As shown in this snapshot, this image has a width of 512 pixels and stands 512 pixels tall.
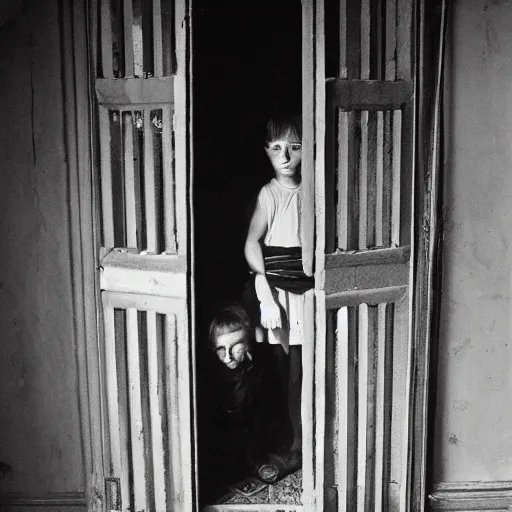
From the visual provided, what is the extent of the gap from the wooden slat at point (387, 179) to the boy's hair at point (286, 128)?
1.19 feet

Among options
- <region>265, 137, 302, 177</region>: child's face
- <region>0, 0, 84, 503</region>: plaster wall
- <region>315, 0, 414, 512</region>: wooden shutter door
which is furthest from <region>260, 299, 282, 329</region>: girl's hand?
<region>0, 0, 84, 503</region>: plaster wall

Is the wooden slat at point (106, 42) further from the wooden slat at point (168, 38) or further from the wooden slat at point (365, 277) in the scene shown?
the wooden slat at point (365, 277)

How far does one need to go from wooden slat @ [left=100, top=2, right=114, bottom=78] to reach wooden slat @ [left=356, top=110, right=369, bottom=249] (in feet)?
2.69

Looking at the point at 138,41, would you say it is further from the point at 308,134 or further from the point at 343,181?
the point at 343,181

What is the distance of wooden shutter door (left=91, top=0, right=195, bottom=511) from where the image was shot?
8.17 ft

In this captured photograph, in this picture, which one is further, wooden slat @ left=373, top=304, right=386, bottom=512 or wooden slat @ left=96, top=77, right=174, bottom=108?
wooden slat @ left=373, top=304, right=386, bottom=512

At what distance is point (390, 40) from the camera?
2.54 metres

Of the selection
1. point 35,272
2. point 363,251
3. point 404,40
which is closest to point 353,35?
point 404,40

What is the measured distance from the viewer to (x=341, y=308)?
8.58ft

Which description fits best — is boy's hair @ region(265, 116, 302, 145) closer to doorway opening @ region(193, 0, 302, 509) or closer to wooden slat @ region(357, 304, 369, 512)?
doorway opening @ region(193, 0, 302, 509)

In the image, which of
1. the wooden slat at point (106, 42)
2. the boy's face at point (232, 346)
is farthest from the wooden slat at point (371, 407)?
the wooden slat at point (106, 42)

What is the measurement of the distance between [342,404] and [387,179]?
77cm

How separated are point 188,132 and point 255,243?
22.2 inches

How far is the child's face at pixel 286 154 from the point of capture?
2809mm
